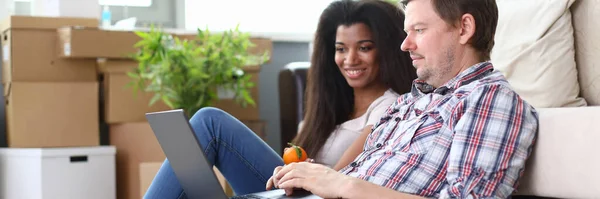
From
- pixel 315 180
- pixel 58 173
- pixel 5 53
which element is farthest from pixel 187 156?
pixel 5 53

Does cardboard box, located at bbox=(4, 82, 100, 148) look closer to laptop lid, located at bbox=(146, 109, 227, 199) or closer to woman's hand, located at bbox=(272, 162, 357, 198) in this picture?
laptop lid, located at bbox=(146, 109, 227, 199)

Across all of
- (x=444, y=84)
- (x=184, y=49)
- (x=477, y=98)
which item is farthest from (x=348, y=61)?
(x=184, y=49)

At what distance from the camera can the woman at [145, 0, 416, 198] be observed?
2.05 meters

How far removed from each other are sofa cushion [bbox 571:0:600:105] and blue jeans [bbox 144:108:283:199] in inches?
29.3

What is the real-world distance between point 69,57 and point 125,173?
56 centimetres

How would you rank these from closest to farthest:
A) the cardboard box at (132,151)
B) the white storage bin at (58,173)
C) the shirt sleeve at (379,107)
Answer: the shirt sleeve at (379,107)
the white storage bin at (58,173)
the cardboard box at (132,151)

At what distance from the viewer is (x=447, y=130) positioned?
1486 millimetres

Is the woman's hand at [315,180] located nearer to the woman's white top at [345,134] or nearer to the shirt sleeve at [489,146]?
the shirt sleeve at [489,146]

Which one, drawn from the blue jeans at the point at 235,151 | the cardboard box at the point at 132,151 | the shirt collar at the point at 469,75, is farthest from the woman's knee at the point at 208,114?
the cardboard box at the point at 132,151

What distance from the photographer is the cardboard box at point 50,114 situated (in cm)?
344

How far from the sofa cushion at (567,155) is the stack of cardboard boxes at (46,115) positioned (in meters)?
2.38

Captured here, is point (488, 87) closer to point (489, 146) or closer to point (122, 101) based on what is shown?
point (489, 146)

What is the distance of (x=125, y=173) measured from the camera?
12.0 ft

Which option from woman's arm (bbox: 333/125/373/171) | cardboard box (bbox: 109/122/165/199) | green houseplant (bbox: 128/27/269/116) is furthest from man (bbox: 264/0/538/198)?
cardboard box (bbox: 109/122/165/199)
